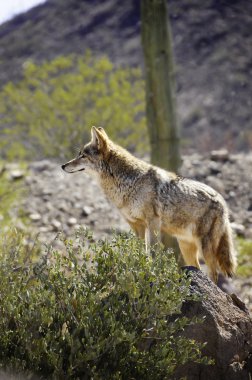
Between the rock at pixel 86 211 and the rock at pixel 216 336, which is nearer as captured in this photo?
the rock at pixel 216 336

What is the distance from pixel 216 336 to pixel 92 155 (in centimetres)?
245

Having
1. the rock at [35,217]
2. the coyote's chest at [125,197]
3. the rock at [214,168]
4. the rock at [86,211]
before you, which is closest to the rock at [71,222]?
the rock at [86,211]

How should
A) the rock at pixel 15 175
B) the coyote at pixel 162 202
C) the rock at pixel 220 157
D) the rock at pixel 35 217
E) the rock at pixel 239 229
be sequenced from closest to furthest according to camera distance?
the coyote at pixel 162 202
the rock at pixel 239 229
the rock at pixel 35 217
the rock at pixel 15 175
the rock at pixel 220 157

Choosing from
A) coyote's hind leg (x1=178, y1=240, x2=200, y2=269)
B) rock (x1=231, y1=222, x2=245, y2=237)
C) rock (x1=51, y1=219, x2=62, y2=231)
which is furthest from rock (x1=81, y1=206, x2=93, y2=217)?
coyote's hind leg (x1=178, y1=240, x2=200, y2=269)

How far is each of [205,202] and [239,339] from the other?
1.67 metres

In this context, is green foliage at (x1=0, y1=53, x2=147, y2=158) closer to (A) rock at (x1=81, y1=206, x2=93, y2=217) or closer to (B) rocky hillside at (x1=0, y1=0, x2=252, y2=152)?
(A) rock at (x1=81, y1=206, x2=93, y2=217)

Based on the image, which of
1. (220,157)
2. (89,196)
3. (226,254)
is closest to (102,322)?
(226,254)

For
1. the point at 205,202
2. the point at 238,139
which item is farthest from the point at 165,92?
the point at 238,139

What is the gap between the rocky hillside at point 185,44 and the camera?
33750 millimetres

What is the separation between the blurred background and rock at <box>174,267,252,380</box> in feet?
9.39

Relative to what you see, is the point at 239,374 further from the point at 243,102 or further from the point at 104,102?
the point at 243,102

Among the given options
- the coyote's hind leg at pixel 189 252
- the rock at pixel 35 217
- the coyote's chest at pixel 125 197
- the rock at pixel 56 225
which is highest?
the coyote's chest at pixel 125 197

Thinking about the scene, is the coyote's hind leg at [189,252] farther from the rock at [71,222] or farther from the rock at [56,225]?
the rock at [71,222]

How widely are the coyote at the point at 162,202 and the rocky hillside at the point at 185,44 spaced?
24.7 meters
